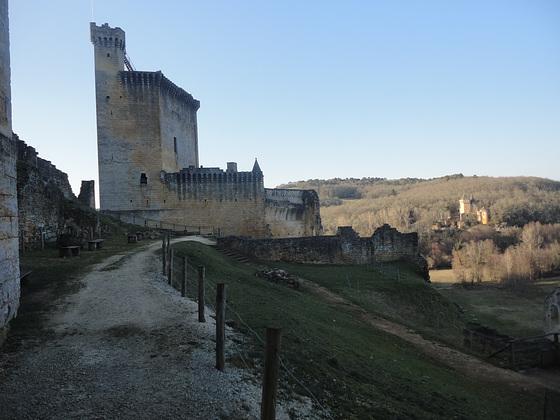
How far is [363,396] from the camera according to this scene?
6.62 metres

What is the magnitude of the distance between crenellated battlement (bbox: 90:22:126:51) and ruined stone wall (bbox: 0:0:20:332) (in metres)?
33.3

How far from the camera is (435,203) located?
12812cm

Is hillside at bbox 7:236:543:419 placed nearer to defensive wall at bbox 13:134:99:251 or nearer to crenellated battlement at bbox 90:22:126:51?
defensive wall at bbox 13:134:99:251

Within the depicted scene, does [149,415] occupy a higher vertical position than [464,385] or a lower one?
higher

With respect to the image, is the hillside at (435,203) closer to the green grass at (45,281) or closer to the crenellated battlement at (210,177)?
the crenellated battlement at (210,177)

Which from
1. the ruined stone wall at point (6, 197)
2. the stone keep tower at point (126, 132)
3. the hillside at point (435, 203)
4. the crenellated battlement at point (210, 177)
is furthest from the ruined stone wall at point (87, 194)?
the hillside at point (435, 203)

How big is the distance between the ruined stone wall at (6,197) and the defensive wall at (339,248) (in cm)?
1934

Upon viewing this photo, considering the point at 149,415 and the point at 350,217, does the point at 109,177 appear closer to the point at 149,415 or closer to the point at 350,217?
the point at 149,415

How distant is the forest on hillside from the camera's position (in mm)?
55125

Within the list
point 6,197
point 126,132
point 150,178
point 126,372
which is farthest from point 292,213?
point 126,372

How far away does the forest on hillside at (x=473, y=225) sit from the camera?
55125 mm

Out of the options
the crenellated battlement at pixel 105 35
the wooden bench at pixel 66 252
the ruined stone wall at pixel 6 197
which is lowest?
the wooden bench at pixel 66 252

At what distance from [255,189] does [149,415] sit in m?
33.6

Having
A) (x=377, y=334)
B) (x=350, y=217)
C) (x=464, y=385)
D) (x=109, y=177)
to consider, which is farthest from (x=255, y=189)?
(x=350, y=217)
